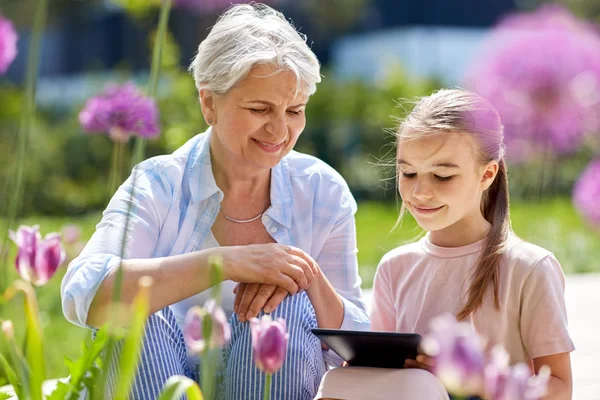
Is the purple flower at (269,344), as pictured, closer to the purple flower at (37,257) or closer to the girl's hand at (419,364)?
the purple flower at (37,257)

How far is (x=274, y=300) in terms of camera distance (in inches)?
79.8

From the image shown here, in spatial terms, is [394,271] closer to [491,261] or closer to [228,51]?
[491,261]

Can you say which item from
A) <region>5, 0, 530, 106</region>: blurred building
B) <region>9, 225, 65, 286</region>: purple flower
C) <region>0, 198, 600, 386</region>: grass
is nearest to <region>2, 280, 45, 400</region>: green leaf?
<region>9, 225, 65, 286</region>: purple flower

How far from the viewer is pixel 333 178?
8.22ft

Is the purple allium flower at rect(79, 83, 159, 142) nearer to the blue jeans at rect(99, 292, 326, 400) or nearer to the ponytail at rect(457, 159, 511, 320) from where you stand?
the blue jeans at rect(99, 292, 326, 400)

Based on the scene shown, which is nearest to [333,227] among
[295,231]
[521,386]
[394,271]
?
[295,231]

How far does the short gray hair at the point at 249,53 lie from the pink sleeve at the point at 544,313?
2.31ft

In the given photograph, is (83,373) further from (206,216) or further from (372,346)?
(206,216)

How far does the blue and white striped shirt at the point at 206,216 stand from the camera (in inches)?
85.7

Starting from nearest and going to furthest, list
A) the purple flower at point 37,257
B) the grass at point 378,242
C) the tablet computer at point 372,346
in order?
1. the purple flower at point 37,257
2. the tablet computer at point 372,346
3. the grass at point 378,242

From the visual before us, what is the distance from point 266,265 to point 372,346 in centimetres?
38

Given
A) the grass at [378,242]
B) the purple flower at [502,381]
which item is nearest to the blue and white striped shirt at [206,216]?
the purple flower at [502,381]

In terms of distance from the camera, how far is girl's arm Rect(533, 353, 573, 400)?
5.96ft

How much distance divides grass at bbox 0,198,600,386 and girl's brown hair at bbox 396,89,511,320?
84.3 inches
